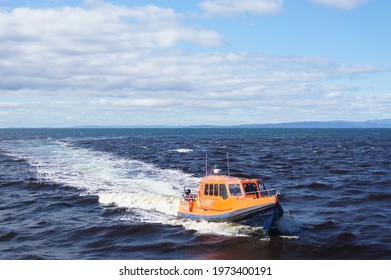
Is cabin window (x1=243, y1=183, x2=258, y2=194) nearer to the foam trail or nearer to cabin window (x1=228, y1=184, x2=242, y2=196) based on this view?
cabin window (x1=228, y1=184, x2=242, y2=196)

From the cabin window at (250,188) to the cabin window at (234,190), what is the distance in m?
0.43

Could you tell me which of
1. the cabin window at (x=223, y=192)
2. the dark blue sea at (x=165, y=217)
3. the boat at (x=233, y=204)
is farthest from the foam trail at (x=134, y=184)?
the cabin window at (x=223, y=192)

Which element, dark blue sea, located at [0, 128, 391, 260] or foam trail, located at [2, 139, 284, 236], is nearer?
dark blue sea, located at [0, 128, 391, 260]

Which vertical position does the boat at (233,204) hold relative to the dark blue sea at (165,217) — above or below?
above

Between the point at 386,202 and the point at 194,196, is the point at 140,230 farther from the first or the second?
the point at 386,202

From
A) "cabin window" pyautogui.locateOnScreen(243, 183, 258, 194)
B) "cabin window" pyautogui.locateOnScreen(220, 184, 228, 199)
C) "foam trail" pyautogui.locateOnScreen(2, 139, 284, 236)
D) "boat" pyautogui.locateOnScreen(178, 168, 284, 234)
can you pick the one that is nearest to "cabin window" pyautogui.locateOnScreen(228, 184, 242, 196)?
"boat" pyautogui.locateOnScreen(178, 168, 284, 234)

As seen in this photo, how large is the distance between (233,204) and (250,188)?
5.88 feet

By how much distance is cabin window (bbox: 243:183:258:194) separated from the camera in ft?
87.1

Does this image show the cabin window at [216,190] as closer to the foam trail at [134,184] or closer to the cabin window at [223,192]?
the cabin window at [223,192]

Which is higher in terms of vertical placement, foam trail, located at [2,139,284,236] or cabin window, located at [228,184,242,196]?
cabin window, located at [228,184,242,196]

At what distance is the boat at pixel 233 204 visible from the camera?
81.0ft

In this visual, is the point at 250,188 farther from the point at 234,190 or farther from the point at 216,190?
the point at 216,190
